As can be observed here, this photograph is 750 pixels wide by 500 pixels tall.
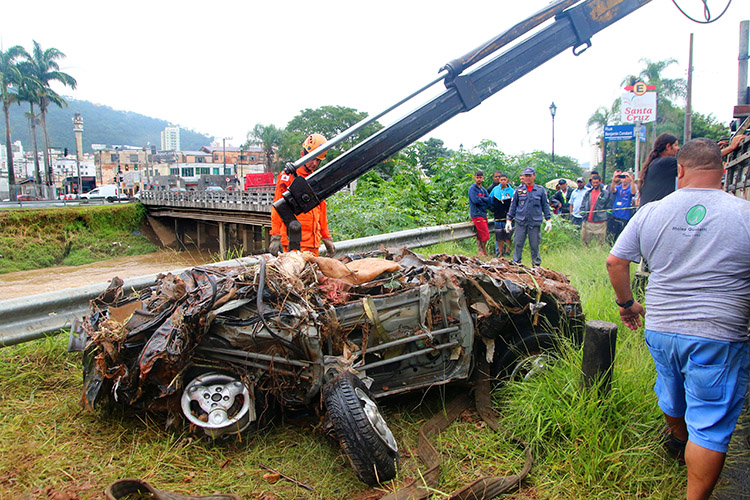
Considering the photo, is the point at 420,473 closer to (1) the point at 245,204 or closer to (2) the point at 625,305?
(2) the point at 625,305

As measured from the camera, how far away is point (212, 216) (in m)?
36.8

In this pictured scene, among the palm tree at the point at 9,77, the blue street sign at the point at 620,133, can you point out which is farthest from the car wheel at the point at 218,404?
the palm tree at the point at 9,77

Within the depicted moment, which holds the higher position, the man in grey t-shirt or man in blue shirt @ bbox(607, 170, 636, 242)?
man in blue shirt @ bbox(607, 170, 636, 242)

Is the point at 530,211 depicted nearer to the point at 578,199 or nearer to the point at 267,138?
the point at 578,199

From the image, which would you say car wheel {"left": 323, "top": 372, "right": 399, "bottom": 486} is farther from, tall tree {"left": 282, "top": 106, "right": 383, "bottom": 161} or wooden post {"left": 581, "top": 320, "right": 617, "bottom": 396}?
tall tree {"left": 282, "top": 106, "right": 383, "bottom": 161}

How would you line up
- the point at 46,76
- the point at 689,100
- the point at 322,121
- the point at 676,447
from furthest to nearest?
1. the point at 322,121
2. the point at 46,76
3. the point at 689,100
4. the point at 676,447

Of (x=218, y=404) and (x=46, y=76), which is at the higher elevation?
(x=46, y=76)

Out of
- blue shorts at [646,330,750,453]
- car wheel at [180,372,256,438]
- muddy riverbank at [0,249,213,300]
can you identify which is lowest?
muddy riverbank at [0,249,213,300]

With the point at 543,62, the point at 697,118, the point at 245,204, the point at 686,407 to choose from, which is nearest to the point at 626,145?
the point at 697,118

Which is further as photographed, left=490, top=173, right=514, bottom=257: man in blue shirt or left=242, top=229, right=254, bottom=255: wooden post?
left=242, top=229, right=254, bottom=255: wooden post

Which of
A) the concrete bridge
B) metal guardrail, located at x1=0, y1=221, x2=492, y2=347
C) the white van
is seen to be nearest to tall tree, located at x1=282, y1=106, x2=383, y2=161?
the white van

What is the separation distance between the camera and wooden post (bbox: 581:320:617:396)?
293 centimetres

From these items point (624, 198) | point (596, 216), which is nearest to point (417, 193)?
point (596, 216)

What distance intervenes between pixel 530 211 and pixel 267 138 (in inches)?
3448
